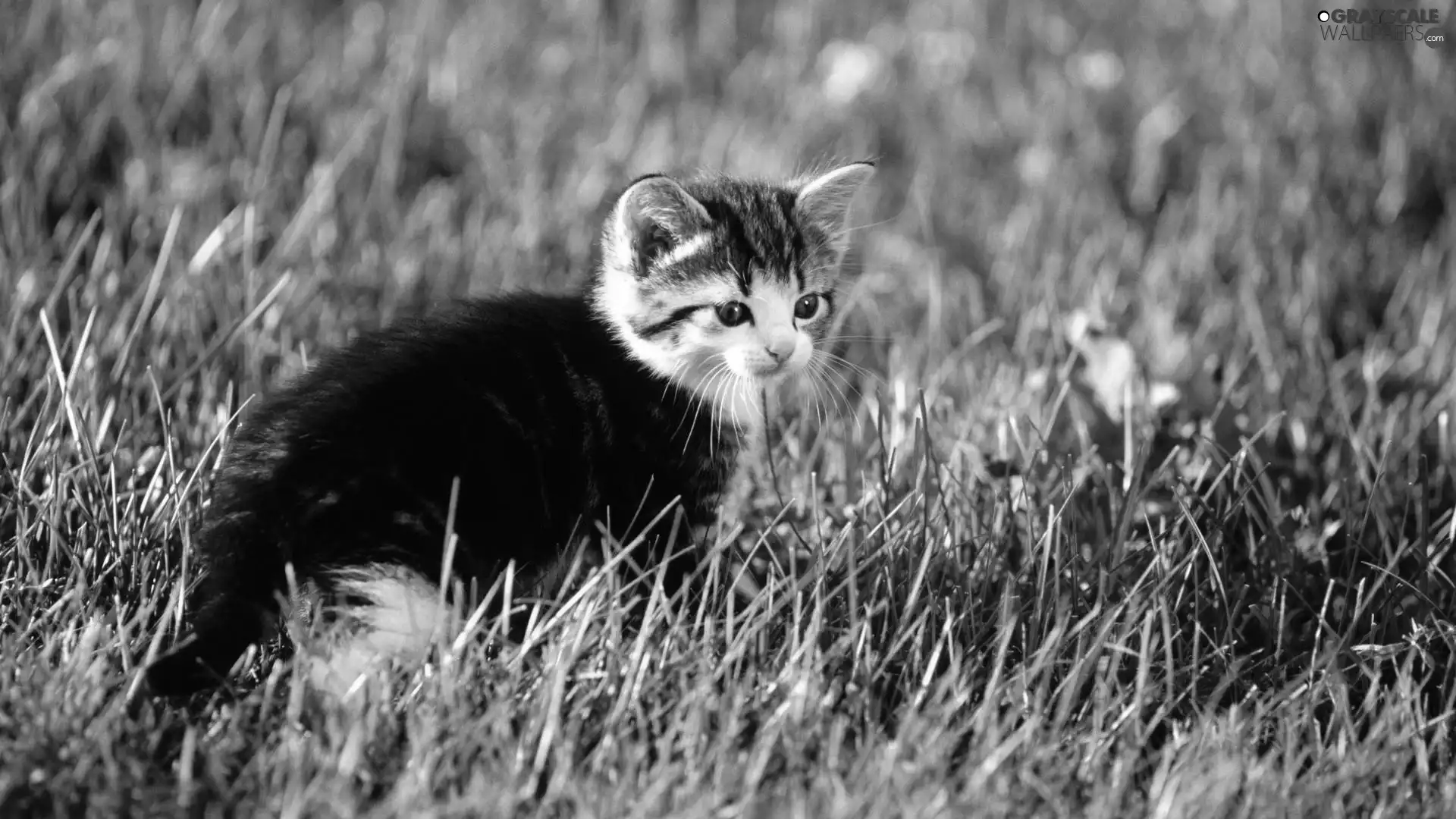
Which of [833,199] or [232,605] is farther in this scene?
[833,199]

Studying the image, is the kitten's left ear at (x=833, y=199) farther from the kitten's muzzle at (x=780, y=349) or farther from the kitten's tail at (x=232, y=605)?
the kitten's tail at (x=232, y=605)

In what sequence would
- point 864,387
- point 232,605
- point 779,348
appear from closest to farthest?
point 232,605
point 779,348
point 864,387

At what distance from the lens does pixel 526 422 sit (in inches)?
106

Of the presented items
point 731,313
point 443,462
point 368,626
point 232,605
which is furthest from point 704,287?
point 232,605

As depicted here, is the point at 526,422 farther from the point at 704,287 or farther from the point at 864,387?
the point at 864,387

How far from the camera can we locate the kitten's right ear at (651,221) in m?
3.01

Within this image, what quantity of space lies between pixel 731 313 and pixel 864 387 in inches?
42.6

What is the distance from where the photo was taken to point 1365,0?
19.7ft

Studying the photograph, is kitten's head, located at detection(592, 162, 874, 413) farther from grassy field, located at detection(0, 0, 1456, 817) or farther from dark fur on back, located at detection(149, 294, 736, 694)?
grassy field, located at detection(0, 0, 1456, 817)

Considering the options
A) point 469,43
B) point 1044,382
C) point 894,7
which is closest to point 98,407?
point 1044,382

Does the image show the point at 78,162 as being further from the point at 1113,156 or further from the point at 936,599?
the point at 1113,156

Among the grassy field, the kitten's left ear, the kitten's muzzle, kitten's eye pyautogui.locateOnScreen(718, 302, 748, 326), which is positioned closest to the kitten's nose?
the kitten's muzzle

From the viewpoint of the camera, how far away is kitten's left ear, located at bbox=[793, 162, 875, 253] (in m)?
3.32

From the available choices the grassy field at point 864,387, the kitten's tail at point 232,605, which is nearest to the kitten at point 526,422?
the kitten's tail at point 232,605
